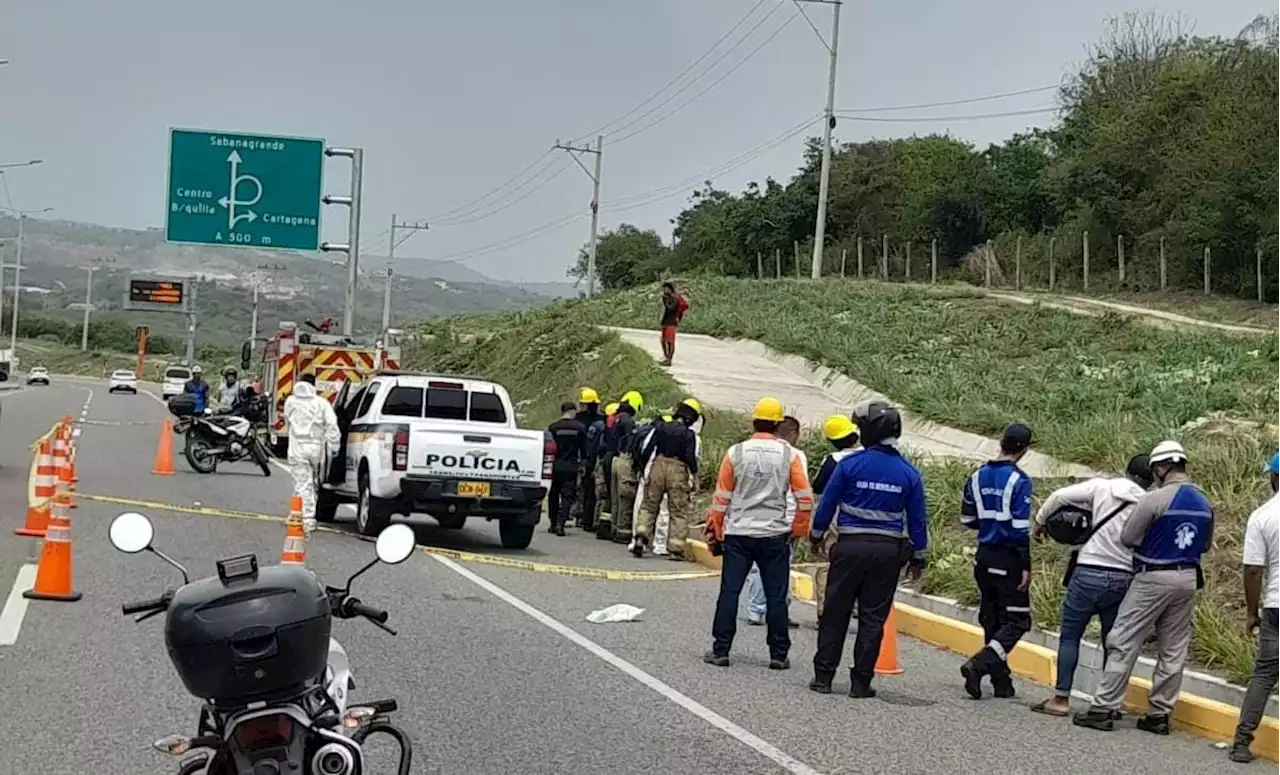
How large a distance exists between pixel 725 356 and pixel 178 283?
64.7 meters

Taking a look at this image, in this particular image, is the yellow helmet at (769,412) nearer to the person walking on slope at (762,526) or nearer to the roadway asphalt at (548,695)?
the person walking on slope at (762,526)

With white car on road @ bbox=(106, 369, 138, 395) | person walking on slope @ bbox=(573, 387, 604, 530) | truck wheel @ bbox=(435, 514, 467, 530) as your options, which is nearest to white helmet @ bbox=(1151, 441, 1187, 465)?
person walking on slope @ bbox=(573, 387, 604, 530)

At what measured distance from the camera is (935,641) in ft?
40.3

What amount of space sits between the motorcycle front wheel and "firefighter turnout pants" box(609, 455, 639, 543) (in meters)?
9.30

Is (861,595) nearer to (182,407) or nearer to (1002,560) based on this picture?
(1002,560)

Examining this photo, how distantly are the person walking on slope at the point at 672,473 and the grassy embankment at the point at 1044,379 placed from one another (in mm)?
2640

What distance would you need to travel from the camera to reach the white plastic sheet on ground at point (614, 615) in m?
11.9

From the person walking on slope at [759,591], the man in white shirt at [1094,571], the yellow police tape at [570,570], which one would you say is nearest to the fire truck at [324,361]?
the yellow police tape at [570,570]

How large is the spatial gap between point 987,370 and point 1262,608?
18.8 m

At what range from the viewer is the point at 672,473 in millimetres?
16344

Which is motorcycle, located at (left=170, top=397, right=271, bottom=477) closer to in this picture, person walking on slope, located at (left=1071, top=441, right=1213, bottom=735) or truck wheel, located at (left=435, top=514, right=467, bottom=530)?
truck wheel, located at (left=435, top=514, right=467, bottom=530)

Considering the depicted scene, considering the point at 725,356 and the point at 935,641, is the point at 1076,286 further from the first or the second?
the point at 935,641

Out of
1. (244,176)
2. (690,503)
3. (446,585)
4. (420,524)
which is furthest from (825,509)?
(244,176)

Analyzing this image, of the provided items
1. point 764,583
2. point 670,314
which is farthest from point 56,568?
point 670,314
